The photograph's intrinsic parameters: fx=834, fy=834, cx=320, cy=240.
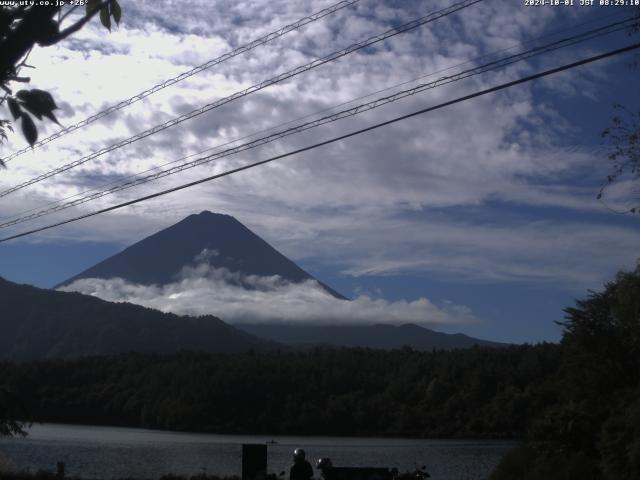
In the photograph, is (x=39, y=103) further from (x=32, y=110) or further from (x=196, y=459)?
(x=196, y=459)

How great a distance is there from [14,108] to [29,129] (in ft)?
0.38

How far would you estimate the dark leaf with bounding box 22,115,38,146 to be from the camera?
341cm

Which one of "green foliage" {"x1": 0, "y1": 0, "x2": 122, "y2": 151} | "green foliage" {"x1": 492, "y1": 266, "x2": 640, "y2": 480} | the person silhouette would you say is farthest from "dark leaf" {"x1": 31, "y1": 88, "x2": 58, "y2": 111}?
"green foliage" {"x1": 492, "y1": 266, "x2": 640, "y2": 480}

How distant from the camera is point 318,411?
89375mm

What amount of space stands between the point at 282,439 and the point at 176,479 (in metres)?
63.2

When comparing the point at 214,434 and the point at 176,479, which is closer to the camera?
the point at 176,479

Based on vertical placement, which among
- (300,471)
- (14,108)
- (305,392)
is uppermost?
Answer: (305,392)

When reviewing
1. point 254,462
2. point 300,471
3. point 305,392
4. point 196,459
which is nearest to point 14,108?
point 300,471

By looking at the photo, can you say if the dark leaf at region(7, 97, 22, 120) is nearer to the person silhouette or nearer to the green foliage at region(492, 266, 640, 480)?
the person silhouette

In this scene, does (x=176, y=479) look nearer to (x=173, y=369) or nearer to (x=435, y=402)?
(x=435, y=402)

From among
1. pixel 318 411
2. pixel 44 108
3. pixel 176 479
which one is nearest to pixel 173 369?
pixel 318 411

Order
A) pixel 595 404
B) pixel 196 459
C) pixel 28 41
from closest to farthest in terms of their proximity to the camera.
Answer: pixel 28 41 → pixel 595 404 → pixel 196 459

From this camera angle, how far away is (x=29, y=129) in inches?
134

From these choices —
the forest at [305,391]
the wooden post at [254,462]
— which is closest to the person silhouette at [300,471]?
the wooden post at [254,462]
